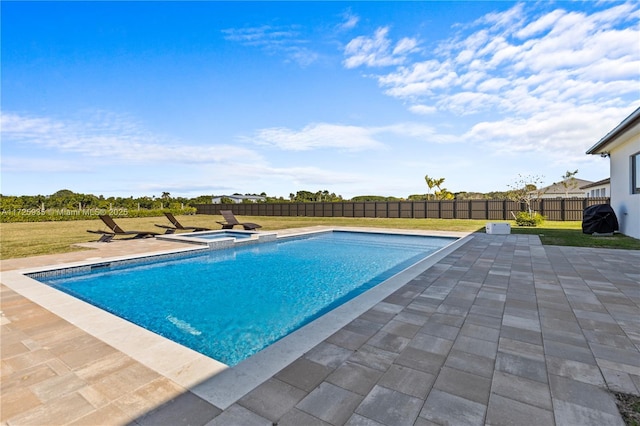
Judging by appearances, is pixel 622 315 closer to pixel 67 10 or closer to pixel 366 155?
pixel 67 10

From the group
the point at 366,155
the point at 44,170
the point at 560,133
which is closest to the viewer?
the point at 560,133

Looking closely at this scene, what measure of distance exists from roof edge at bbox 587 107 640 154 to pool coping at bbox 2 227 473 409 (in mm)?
7113

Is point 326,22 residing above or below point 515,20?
above

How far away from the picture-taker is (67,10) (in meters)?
9.00

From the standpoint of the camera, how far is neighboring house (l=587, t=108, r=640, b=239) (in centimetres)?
850

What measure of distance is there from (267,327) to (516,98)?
1211 cm

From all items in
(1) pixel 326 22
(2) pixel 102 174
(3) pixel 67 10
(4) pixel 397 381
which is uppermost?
(1) pixel 326 22

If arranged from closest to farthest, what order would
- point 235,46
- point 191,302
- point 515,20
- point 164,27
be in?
point 191,302
point 515,20
point 164,27
point 235,46

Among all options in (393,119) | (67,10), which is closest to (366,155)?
(393,119)

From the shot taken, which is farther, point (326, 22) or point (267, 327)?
point (326, 22)

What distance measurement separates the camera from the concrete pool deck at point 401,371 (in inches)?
67.7

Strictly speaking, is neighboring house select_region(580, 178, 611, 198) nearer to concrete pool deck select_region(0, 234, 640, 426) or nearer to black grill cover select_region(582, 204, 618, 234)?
black grill cover select_region(582, 204, 618, 234)

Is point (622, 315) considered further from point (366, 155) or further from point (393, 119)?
point (366, 155)

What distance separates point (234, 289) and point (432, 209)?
1968 centimetres
